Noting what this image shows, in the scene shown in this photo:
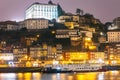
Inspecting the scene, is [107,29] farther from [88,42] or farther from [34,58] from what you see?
[34,58]

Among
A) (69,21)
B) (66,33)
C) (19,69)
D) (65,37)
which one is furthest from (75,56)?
→ (69,21)

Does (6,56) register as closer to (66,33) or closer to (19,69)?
Result: (19,69)

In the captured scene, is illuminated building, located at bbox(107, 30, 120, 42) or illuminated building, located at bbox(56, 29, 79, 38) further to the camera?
illuminated building, located at bbox(107, 30, 120, 42)

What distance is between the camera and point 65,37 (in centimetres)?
8800

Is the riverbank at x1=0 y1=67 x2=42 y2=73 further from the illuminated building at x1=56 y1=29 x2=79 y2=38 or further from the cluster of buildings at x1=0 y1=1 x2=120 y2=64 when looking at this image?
the illuminated building at x1=56 y1=29 x2=79 y2=38

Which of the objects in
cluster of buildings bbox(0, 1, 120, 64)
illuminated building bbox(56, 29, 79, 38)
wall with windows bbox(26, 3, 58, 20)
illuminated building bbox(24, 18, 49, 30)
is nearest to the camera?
cluster of buildings bbox(0, 1, 120, 64)

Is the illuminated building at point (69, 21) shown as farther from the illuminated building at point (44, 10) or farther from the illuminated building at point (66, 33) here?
the illuminated building at point (66, 33)

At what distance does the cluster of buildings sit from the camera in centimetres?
8350

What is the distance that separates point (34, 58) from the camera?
8288cm

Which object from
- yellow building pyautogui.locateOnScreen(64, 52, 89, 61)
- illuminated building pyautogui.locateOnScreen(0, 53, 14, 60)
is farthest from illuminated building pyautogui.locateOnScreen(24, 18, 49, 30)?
yellow building pyautogui.locateOnScreen(64, 52, 89, 61)

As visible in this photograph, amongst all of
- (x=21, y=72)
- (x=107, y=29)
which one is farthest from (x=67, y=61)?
(x=107, y=29)

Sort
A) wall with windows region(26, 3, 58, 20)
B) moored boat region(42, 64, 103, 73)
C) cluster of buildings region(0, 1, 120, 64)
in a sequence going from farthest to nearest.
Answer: wall with windows region(26, 3, 58, 20)
cluster of buildings region(0, 1, 120, 64)
moored boat region(42, 64, 103, 73)

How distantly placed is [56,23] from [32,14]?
13.7 feet

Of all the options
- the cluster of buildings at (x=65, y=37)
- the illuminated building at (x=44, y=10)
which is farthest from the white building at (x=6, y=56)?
the illuminated building at (x=44, y=10)
